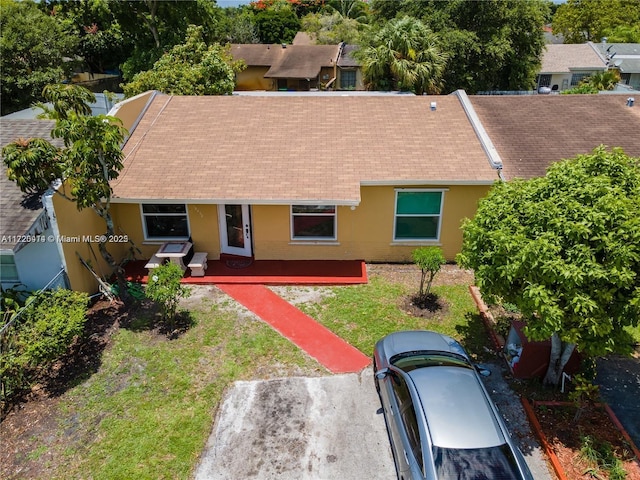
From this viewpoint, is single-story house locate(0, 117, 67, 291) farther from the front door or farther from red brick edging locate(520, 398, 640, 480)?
red brick edging locate(520, 398, 640, 480)

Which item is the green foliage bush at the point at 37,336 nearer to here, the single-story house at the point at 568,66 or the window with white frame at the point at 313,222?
the window with white frame at the point at 313,222

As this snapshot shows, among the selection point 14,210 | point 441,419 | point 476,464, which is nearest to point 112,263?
point 14,210

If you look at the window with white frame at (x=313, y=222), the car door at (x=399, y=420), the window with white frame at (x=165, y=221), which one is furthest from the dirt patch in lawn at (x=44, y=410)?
the car door at (x=399, y=420)

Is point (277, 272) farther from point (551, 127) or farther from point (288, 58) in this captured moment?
point (288, 58)

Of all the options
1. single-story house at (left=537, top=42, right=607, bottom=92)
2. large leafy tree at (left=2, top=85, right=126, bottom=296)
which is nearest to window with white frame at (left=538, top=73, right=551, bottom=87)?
single-story house at (left=537, top=42, right=607, bottom=92)

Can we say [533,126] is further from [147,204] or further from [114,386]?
[114,386]
